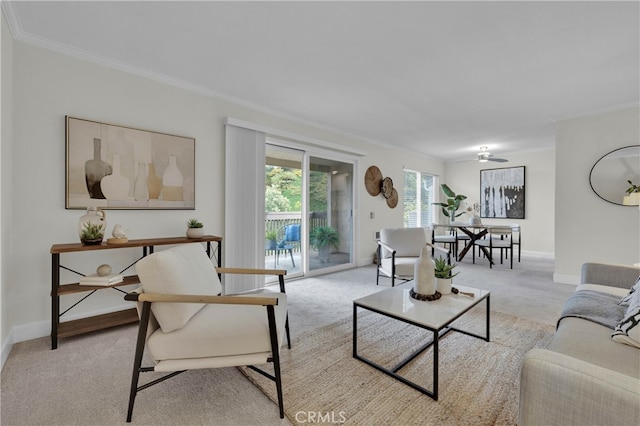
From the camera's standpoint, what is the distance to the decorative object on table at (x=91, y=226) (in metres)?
2.19

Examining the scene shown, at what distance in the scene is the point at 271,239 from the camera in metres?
4.04

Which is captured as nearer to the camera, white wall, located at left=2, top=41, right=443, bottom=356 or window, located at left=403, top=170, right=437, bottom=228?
white wall, located at left=2, top=41, right=443, bottom=356

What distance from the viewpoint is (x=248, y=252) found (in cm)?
348

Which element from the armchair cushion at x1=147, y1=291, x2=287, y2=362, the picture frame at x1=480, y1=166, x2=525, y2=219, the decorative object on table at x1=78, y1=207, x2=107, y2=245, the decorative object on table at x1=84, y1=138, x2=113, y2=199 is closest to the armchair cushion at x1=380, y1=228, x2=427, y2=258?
the armchair cushion at x1=147, y1=291, x2=287, y2=362

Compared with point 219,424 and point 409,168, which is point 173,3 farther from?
point 409,168

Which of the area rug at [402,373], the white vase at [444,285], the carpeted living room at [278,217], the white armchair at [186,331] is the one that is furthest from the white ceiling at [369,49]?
the area rug at [402,373]

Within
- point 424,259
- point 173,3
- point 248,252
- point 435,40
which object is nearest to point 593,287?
point 424,259

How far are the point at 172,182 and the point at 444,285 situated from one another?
2.75 m

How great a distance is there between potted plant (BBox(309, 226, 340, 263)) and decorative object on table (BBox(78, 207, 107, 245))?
107 inches

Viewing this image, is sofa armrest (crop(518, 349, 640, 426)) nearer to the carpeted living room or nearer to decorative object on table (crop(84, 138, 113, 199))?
the carpeted living room

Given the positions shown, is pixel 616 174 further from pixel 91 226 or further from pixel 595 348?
pixel 91 226

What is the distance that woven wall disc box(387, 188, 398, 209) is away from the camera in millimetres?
5757

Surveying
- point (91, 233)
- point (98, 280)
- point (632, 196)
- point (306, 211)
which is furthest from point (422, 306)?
point (632, 196)

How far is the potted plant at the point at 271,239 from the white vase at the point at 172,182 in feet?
4.46
